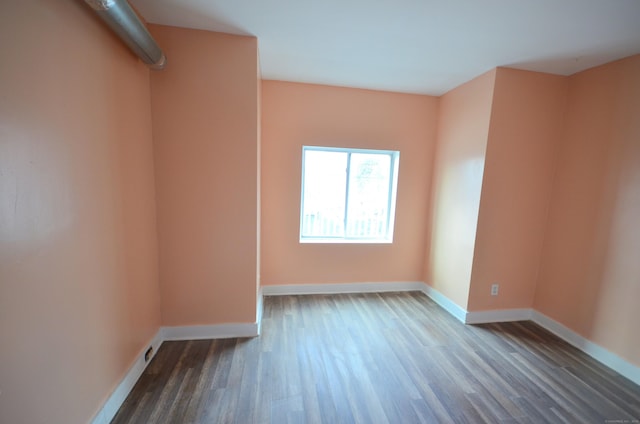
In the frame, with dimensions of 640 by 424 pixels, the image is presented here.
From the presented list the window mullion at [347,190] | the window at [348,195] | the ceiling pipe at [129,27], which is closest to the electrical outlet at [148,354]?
the window at [348,195]

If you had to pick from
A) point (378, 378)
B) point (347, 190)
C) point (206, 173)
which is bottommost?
point (378, 378)

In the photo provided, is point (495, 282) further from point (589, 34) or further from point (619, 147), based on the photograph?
point (589, 34)

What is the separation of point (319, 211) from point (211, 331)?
1724mm

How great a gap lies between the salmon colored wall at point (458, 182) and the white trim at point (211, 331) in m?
2.19

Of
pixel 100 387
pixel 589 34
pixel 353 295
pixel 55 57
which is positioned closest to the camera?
pixel 55 57

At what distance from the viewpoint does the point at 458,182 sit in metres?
2.70

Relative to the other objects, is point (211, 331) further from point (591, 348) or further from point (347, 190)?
point (591, 348)

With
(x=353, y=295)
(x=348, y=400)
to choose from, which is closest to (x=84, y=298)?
(x=348, y=400)

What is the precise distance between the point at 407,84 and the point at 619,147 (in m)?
1.89

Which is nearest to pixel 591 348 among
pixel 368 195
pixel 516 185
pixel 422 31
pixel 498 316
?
pixel 498 316

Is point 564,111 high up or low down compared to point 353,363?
up

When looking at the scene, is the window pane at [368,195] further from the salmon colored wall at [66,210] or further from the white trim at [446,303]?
the salmon colored wall at [66,210]

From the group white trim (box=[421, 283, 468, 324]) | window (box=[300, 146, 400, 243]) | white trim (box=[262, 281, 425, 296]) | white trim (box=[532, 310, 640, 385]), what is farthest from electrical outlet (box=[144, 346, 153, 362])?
white trim (box=[532, 310, 640, 385])

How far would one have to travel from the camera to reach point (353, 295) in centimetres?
310
